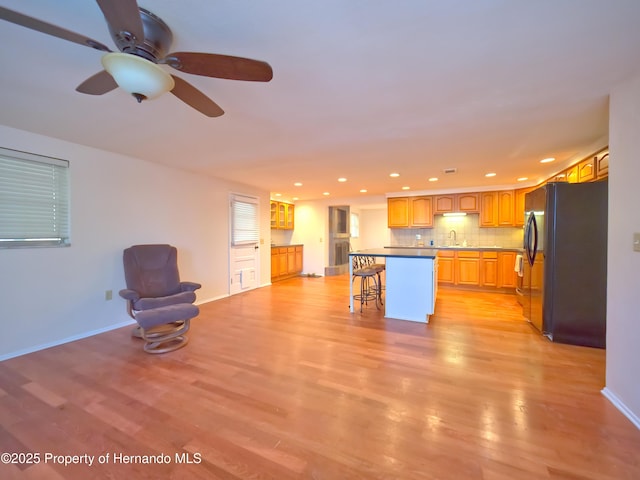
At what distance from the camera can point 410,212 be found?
21.0 ft

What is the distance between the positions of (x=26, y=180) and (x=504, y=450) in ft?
15.0

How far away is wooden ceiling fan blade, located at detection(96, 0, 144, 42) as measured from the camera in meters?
1.00

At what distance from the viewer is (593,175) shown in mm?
3066

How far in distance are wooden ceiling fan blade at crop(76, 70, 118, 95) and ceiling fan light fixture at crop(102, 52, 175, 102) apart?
1.04 feet

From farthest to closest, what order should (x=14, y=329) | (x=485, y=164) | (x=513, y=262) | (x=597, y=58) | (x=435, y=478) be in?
(x=513, y=262) → (x=485, y=164) → (x=14, y=329) → (x=597, y=58) → (x=435, y=478)

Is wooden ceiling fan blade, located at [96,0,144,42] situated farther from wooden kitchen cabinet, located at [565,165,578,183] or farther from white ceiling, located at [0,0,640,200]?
wooden kitchen cabinet, located at [565,165,578,183]

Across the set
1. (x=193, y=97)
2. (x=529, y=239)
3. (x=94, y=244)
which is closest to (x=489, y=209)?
(x=529, y=239)

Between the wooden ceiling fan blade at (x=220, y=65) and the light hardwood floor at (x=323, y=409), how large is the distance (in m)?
1.98

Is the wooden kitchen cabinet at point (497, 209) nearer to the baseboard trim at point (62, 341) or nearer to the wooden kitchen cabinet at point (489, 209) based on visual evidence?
the wooden kitchen cabinet at point (489, 209)

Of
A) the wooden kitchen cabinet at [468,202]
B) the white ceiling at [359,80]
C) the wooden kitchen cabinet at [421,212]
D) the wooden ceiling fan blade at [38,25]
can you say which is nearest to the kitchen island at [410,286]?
the white ceiling at [359,80]

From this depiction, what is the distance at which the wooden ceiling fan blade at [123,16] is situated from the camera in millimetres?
998

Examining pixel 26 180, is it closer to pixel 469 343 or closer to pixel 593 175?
pixel 469 343

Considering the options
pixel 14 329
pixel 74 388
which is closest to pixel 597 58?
pixel 74 388

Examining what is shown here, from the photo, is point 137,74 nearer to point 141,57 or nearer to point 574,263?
point 141,57
